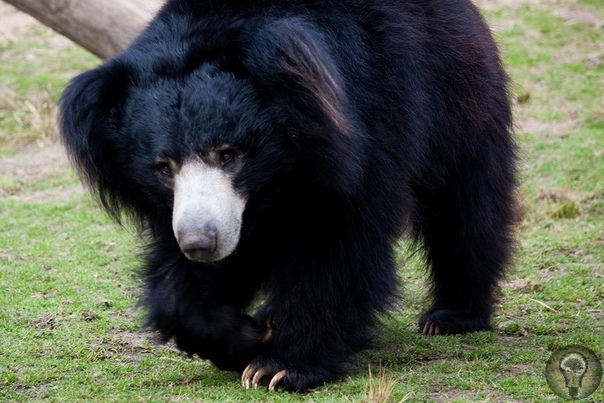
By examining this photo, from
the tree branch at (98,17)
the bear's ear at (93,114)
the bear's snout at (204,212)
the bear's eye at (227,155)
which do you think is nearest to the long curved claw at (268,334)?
the bear's snout at (204,212)

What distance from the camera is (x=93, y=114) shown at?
3.24 m

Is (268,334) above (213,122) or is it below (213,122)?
below

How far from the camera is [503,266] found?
4.25 m

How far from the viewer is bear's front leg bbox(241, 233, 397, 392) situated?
3301 mm

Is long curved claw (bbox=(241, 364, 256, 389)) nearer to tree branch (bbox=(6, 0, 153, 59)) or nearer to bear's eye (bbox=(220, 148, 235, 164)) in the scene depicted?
bear's eye (bbox=(220, 148, 235, 164))

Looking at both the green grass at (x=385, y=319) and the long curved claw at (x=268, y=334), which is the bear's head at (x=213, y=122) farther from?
the green grass at (x=385, y=319)

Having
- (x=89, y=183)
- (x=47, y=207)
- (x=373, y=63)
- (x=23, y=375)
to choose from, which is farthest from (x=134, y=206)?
(x=47, y=207)

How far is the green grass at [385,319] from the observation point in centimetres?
334

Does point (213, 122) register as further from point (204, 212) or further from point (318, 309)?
point (318, 309)

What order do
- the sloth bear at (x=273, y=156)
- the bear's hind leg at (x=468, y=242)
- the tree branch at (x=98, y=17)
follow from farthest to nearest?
the tree branch at (x=98, y=17), the bear's hind leg at (x=468, y=242), the sloth bear at (x=273, y=156)

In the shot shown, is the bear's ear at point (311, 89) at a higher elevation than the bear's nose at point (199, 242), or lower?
higher

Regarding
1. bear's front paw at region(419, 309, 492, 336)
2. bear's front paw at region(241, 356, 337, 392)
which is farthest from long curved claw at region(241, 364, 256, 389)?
bear's front paw at region(419, 309, 492, 336)

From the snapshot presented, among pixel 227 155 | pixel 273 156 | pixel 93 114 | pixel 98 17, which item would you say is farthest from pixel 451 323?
pixel 98 17

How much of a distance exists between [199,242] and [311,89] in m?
0.58
